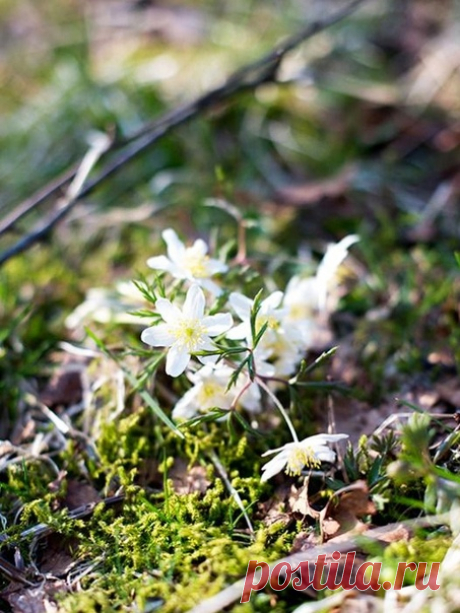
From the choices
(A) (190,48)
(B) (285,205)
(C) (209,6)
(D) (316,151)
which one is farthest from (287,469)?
(C) (209,6)

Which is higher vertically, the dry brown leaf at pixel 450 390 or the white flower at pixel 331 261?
the white flower at pixel 331 261

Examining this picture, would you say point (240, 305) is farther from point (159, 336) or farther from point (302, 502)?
point (302, 502)

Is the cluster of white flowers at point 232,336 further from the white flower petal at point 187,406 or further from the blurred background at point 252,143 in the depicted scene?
the blurred background at point 252,143

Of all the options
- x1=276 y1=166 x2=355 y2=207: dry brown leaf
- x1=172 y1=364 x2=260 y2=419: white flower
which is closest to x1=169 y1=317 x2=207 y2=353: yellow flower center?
x1=172 y1=364 x2=260 y2=419: white flower

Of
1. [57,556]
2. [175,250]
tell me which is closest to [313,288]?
[175,250]

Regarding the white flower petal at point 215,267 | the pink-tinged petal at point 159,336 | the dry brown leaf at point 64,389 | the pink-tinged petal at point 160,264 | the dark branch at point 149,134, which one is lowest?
the dry brown leaf at point 64,389

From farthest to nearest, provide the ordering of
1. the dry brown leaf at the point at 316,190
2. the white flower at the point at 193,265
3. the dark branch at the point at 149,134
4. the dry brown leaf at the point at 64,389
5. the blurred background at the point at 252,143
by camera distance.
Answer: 1. the dry brown leaf at the point at 316,190
2. the blurred background at the point at 252,143
3. the dark branch at the point at 149,134
4. the dry brown leaf at the point at 64,389
5. the white flower at the point at 193,265

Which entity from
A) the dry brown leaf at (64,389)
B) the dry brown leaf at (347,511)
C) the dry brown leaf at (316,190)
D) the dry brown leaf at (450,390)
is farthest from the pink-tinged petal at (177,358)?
the dry brown leaf at (316,190)

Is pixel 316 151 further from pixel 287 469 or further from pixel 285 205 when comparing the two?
pixel 287 469
